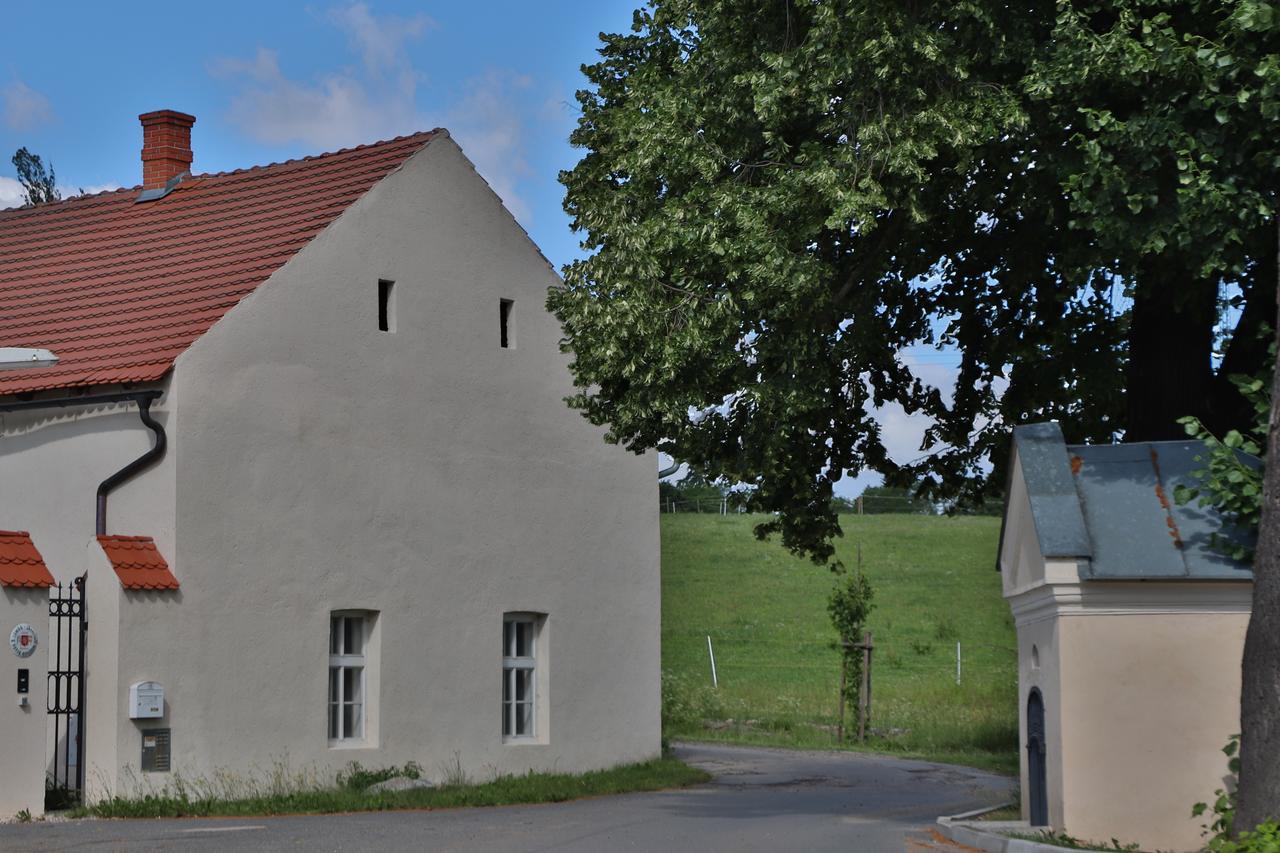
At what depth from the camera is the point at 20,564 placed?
16859 mm

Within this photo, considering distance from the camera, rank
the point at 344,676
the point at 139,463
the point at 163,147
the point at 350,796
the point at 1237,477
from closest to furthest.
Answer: the point at 1237,477, the point at 139,463, the point at 350,796, the point at 344,676, the point at 163,147

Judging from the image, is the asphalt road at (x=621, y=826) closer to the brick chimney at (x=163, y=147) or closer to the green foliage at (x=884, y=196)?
the green foliage at (x=884, y=196)

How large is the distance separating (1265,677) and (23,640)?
1117 cm

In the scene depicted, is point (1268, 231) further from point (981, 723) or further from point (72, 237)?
point (981, 723)

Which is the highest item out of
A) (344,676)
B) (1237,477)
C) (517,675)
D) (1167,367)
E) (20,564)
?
(1167,367)

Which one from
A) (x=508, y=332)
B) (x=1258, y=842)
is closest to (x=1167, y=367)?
(x=1258, y=842)

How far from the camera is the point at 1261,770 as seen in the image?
12320 millimetres

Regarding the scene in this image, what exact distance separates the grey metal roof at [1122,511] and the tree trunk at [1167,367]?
2925mm

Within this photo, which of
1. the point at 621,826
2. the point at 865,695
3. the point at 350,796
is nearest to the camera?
the point at 621,826

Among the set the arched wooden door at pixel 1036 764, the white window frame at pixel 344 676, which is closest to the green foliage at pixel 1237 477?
the arched wooden door at pixel 1036 764

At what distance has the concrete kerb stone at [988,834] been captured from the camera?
1391 cm

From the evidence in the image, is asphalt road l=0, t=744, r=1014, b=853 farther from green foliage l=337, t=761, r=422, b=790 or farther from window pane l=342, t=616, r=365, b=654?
window pane l=342, t=616, r=365, b=654

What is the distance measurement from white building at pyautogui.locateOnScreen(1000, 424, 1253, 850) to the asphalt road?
1814 millimetres

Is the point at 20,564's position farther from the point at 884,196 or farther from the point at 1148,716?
the point at 1148,716
